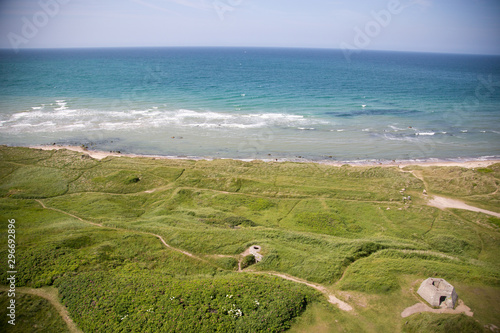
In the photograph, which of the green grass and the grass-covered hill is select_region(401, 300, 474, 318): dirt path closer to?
the grass-covered hill

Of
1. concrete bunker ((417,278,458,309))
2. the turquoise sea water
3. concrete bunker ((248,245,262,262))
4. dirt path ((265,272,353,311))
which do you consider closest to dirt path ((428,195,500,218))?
the turquoise sea water

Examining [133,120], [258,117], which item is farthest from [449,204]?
[133,120]

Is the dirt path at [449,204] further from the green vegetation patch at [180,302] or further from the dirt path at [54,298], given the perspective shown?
the dirt path at [54,298]

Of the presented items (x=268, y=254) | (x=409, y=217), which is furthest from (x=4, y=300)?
(x=409, y=217)

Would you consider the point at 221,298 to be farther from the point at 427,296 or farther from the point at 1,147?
the point at 1,147

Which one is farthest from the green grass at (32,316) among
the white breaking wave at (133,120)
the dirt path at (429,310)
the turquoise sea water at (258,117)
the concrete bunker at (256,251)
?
Answer: the white breaking wave at (133,120)
